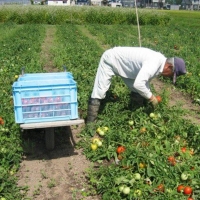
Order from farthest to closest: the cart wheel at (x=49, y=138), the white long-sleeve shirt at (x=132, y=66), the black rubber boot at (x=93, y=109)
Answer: the black rubber boot at (x=93, y=109)
the cart wheel at (x=49, y=138)
the white long-sleeve shirt at (x=132, y=66)

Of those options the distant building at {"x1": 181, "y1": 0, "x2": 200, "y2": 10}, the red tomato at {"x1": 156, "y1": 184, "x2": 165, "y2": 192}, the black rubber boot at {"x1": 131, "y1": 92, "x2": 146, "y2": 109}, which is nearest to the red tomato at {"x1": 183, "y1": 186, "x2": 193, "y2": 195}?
the red tomato at {"x1": 156, "y1": 184, "x2": 165, "y2": 192}

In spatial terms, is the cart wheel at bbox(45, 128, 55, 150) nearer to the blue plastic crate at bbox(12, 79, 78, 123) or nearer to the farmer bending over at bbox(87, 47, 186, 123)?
the blue plastic crate at bbox(12, 79, 78, 123)

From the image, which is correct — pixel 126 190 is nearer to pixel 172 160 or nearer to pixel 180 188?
pixel 180 188

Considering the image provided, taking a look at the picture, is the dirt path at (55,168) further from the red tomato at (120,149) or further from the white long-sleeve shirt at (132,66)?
the white long-sleeve shirt at (132,66)

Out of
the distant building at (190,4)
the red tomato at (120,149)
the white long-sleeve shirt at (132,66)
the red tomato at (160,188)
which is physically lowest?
the red tomato at (160,188)

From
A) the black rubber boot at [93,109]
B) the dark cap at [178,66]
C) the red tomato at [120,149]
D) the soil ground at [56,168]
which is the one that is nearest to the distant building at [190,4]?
the black rubber boot at [93,109]

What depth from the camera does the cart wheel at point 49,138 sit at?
4.37 m

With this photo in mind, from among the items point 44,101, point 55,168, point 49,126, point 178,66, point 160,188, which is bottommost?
point 55,168

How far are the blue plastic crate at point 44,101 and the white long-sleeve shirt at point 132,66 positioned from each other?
0.92 m

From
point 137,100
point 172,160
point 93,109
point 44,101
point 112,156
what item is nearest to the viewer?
point 172,160

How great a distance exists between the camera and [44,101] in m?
3.93

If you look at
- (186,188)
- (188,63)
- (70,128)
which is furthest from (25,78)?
(188,63)

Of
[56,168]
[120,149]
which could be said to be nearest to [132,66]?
[120,149]

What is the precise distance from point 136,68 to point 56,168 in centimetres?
189
